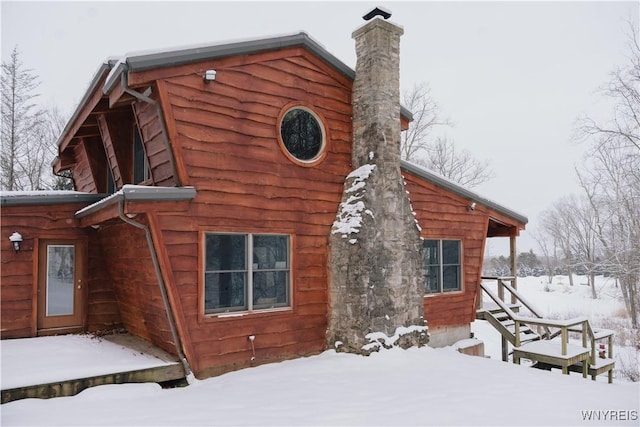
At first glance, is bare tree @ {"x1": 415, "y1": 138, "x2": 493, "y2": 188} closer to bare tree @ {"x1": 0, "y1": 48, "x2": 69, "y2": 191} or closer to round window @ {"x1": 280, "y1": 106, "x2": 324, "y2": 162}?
round window @ {"x1": 280, "y1": 106, "x2": 324, "y2": 162}

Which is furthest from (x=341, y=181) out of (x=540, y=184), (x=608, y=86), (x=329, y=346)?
(x=540, y=184)

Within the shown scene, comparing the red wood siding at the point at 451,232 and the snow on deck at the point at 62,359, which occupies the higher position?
the red wood siding at the point at 451,232

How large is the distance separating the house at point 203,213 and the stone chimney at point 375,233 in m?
0.25

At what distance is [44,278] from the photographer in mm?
7215

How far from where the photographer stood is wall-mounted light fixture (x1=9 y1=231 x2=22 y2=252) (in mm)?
6910

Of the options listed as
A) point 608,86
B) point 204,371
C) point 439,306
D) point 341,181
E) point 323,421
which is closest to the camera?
point 323,421

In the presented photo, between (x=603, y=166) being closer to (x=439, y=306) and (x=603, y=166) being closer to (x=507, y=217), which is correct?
(x=507, y=217)

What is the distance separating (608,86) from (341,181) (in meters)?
13.0

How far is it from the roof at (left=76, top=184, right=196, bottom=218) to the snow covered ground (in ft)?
7.57

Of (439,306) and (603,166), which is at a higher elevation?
(603,166)

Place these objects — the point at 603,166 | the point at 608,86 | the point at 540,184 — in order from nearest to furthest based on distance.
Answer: the point at 608,86
the point at 603,166
the point at 540,184

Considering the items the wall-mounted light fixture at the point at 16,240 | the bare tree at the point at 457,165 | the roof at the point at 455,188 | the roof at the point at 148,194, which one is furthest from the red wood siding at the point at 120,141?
the bare tree at the point at 457,165

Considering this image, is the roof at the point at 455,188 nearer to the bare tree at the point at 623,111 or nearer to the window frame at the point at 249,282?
the window frame at the point at 249,282

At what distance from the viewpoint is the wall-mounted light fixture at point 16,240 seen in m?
6.91
